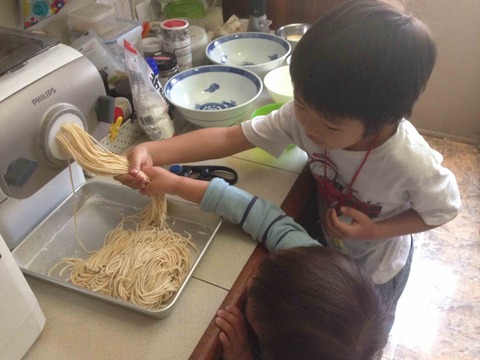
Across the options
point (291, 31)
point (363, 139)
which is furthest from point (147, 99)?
point (291, 31)

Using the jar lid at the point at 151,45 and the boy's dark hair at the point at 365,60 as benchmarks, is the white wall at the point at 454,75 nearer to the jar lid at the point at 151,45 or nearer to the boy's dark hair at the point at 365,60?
the jar lid at the point at 151,45

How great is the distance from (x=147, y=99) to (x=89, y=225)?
0.32 metres

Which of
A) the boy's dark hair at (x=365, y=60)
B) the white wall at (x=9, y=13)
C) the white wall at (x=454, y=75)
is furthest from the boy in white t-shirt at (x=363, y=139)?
the white wall at (x=454, y=75)

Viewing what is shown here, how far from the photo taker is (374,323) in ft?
2.17

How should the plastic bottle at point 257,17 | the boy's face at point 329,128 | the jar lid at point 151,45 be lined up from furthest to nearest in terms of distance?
the plastic bottle at point 257,17 → the jar lid at point 151,45 → the boy's face at point 329,128

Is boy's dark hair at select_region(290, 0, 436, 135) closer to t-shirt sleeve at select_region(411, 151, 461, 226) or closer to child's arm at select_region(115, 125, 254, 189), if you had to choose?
t-shirt sleeve at select_region(411, 151, 461, 226)

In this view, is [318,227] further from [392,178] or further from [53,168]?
[53,168]

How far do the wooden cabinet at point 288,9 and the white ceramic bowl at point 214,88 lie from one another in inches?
22.3

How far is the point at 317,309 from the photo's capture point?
0.64m

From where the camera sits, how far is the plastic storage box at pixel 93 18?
1.17 meters

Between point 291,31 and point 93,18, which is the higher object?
point 93,18

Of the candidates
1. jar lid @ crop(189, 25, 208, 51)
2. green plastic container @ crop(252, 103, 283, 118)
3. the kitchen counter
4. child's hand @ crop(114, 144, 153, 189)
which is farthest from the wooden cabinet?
→ the kitchen counter

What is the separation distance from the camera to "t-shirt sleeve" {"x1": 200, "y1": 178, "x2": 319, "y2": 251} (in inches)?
32.9

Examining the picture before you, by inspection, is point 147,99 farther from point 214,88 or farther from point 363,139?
point 363,139
